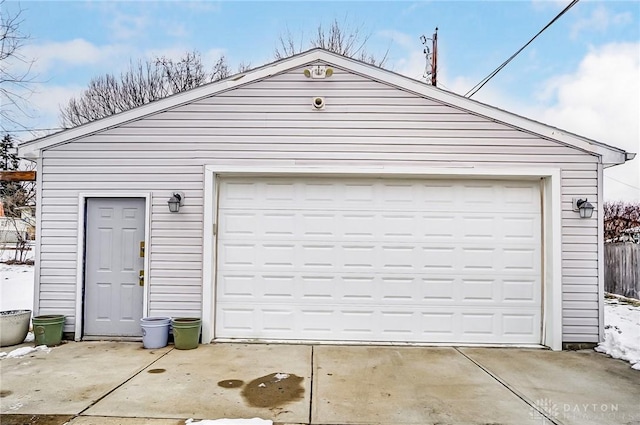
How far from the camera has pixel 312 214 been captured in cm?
607

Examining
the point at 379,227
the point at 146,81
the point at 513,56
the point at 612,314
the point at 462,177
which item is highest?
the point at 146,81

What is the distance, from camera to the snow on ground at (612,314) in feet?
18.2

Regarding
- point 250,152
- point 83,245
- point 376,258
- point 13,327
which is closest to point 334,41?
point 250,152

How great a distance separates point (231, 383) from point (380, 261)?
2.70m

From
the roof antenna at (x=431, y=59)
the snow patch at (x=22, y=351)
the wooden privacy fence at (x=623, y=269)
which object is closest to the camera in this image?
the snow patch at (x=22, y=351)

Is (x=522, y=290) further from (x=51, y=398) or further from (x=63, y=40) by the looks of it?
(x=63, y=40)

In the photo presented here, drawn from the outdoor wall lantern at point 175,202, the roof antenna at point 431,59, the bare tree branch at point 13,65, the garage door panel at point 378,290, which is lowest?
the garage door panel at point 378,290

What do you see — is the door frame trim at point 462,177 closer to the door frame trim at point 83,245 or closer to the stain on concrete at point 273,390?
the door frame trim at point 83,245

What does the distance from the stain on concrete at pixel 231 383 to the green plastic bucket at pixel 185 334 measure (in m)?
1.39

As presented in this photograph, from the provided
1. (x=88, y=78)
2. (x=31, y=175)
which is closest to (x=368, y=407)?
(x=31, y=175)

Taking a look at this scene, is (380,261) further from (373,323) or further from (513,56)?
(513,56)

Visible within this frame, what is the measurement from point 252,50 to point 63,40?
6015 millimetres

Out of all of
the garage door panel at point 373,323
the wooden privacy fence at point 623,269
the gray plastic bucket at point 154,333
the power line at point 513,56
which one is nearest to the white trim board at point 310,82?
the power line at point 513,56

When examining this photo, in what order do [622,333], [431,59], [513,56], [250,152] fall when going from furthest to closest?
[431,59] → [513,56] → [622,333] → [250,152]
